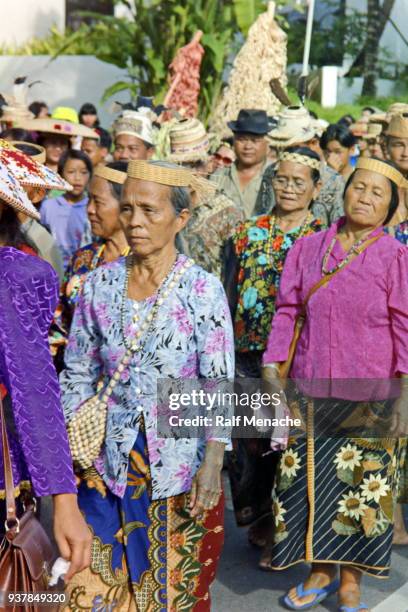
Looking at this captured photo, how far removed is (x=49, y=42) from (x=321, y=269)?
18.2 meters

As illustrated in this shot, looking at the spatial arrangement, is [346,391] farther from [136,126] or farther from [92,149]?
[92,149]

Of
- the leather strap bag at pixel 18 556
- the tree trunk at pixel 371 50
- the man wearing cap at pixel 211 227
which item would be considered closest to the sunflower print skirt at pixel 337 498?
the man wearing cap at pixel 211 227

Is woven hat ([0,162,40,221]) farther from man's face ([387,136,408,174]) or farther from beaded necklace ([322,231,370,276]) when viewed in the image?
man's face ([387,136,408,174])

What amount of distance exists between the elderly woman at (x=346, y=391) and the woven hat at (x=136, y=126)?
3.57 metres

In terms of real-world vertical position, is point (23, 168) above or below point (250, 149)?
above

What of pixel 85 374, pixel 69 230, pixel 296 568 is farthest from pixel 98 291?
pixel 69 230

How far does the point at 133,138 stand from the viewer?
325 inches

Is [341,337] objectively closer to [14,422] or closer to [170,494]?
[170,494]

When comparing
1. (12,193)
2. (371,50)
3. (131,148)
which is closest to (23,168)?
(12,193)

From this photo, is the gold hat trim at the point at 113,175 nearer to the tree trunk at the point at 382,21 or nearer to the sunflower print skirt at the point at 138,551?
the sunflower print skirt at the point at 138,551

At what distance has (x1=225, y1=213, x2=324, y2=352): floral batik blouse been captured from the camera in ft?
18.9

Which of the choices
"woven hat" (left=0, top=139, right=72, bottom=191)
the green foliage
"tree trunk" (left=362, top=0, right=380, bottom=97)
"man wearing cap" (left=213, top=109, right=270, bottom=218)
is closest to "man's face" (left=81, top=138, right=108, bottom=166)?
"man wearing cap" (left=213, top=109, right=270, bottom=218)

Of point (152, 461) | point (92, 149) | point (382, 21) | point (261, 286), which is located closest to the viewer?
point (152, 461)

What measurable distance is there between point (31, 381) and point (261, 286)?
318 centimetres
